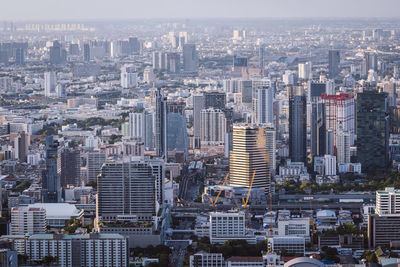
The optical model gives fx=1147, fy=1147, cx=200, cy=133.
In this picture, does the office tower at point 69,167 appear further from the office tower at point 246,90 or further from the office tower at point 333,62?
the office tower at point 333,62

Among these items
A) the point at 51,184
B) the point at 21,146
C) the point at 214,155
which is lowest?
the point at 214,155

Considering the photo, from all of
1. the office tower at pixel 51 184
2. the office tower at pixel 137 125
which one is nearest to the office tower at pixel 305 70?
the office tower at pixel 137 125

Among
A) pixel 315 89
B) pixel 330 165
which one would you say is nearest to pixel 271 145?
pixel 330 165

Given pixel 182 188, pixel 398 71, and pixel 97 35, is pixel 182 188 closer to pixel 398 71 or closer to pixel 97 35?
pixel 398 71

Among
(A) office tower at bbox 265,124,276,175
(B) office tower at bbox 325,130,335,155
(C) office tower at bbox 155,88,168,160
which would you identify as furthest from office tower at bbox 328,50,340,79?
(A) office tower at bbox 265,124,276,175

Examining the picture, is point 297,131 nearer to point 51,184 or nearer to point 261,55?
point 51,184
